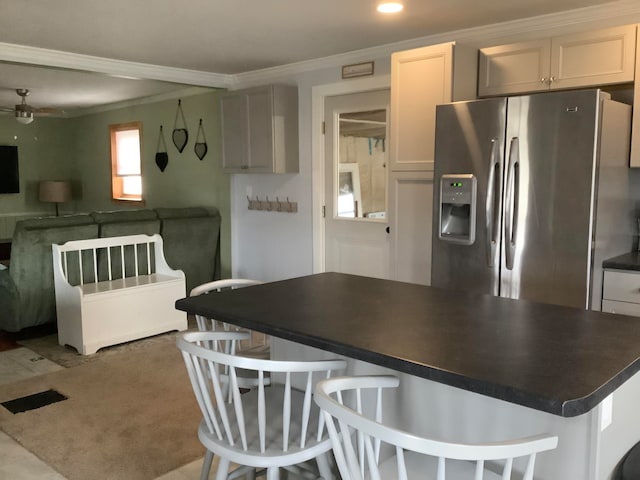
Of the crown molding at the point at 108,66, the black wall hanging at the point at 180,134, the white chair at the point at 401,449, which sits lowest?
the white chair at the point at 401,449

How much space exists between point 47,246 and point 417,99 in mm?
2963

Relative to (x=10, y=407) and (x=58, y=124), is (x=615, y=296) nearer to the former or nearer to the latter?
(x=10, y=407)

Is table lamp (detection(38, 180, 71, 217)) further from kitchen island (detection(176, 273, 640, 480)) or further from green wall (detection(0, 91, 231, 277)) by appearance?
kitchen island (detection(176, 273, 640, 480))

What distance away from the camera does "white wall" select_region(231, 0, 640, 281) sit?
3705 millimetres

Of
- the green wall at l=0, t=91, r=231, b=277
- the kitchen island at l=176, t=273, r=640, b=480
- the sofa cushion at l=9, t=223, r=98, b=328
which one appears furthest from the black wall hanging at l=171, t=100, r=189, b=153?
the kitchen island at l=176, t=273, r=640, b=480

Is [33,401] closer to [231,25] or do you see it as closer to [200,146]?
[231,25]

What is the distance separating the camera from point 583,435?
1320 mm

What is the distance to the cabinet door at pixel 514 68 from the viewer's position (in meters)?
3.24

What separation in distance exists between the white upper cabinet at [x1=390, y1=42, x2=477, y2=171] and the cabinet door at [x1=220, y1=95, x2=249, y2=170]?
5.72ft

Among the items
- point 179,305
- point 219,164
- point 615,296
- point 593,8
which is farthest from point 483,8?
point 219,164

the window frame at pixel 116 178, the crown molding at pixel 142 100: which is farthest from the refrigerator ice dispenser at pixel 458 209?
the window frame at pixel 116 178

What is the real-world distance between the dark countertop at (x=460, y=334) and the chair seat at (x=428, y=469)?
277 millimetres

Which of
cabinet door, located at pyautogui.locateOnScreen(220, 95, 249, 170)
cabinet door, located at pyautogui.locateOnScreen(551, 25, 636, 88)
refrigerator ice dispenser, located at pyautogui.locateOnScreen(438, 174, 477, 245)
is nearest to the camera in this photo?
cabinet door, located at pyautogui.locateOnScreen(551, 25, 636, 88)

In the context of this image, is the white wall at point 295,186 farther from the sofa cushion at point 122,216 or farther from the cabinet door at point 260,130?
the sofa cushion at point 122,216
